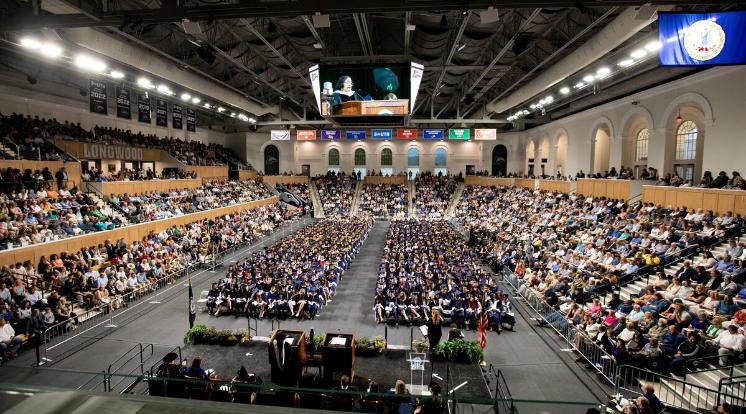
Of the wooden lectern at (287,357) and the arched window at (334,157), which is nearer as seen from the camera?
the wooden lectern at (287,357)

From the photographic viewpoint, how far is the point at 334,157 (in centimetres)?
4803

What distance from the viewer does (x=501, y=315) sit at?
12578 millimetres

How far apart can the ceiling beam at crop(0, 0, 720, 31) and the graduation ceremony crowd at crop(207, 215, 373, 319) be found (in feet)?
28.6

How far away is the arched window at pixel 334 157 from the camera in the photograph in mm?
47888

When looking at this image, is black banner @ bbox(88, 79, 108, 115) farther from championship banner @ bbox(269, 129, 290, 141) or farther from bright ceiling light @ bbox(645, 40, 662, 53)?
bright ceiling light @ bbox(645, 40, 662, 53)

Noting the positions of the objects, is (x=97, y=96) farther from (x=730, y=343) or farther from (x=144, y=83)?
(x=730, y=343)

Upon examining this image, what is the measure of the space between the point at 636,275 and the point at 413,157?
35.8 metres

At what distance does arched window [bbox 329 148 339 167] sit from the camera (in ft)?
157

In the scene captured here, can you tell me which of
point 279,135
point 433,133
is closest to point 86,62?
point 279,135

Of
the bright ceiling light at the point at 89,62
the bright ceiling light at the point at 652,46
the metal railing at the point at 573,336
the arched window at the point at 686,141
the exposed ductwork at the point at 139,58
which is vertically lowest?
the metal railing at the point at 573,336

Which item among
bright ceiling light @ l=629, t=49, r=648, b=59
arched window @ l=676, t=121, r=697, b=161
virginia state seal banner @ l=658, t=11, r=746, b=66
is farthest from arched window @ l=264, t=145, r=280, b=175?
virginia state seal banner @ l=658, t=11, r=746, b=66

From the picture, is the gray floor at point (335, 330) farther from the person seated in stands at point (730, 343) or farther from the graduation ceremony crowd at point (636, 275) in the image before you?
the person seated in stands at point (730, 343)

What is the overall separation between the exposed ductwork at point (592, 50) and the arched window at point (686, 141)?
7.10 meters

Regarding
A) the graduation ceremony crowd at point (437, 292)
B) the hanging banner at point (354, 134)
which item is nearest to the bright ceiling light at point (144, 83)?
the hanging banner at point (354, 134)
